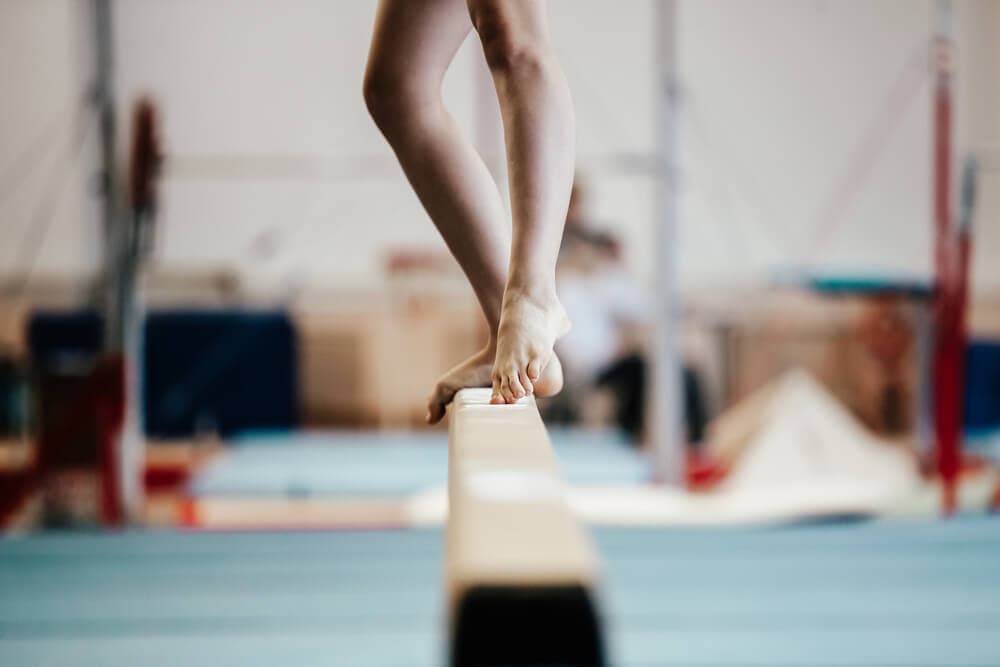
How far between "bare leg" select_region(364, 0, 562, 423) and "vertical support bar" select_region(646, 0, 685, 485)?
1.97 metres

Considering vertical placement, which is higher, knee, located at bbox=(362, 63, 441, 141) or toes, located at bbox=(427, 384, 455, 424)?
knee, located at bbox=(362, 63, 441, 141)

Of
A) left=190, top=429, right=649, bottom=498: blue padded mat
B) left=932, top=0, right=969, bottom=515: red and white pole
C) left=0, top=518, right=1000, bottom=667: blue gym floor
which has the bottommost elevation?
left=190, top=429, right=649, bottom=498: blue padded mat

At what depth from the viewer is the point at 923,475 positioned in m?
2.84

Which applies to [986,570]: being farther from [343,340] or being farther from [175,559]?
[343,340]

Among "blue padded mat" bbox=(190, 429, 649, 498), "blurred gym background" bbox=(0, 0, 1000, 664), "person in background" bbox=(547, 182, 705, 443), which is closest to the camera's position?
"blue padded mat" bbox=(190, 429, 649, 498)

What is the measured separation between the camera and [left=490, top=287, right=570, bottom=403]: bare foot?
824mm

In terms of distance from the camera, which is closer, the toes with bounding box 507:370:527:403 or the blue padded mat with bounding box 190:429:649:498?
the toes with bounding box 507:370:527:403

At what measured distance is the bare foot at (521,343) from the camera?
2.70 feet

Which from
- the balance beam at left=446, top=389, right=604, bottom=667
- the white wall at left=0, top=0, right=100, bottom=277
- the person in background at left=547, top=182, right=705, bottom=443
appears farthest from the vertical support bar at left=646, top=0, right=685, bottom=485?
the white wall at left=0, top=0, right=100, bottom=277

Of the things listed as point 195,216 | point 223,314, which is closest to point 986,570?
point 223,314

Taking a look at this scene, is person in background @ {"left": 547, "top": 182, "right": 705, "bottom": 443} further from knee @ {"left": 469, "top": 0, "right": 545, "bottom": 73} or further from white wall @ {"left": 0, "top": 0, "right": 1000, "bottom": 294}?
knee @ {"left": 469, "top": 0, "right": 545, "bottom": 73}

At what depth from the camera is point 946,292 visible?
2.68 meters

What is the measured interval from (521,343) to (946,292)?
85.7 inches

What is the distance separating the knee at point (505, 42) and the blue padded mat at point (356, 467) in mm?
1898
